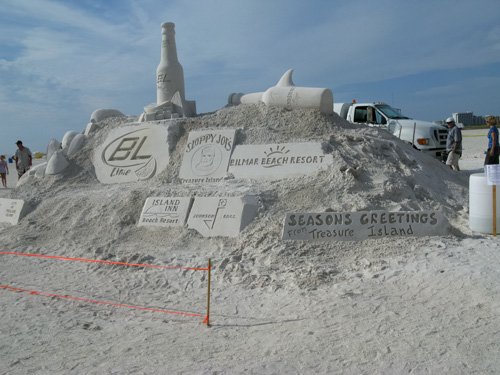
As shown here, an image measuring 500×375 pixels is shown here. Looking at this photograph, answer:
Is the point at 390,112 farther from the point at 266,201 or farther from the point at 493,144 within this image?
the point at 266,201

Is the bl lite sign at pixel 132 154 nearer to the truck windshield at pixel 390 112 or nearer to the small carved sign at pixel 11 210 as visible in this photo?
the small carved sign at pixel 11 210

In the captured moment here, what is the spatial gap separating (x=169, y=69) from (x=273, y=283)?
22.5 ft

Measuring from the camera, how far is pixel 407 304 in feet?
15.0

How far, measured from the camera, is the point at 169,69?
10742 millimetres

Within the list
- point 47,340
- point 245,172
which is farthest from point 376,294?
point 245,172

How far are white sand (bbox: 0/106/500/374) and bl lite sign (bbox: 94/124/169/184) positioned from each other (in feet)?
1.31

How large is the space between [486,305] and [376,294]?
1.04 m

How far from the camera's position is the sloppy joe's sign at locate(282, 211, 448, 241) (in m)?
6.12

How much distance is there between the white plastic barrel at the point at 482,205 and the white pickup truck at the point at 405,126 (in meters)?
6.23

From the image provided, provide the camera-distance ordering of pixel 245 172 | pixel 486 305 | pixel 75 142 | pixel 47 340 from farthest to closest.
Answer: pixel 75 142
pixel 245 172
pixel 47 340
pixel 486 305

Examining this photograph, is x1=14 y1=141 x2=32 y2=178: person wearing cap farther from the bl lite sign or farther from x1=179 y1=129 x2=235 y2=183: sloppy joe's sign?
x1=179 y1=129 x2=235 y2=183: sloppy joe's sign

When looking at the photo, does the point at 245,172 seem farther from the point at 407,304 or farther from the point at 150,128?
the point at 407,304

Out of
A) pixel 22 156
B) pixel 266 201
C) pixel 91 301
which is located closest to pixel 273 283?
pixel 266 201

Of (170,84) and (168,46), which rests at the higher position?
(168,46)
